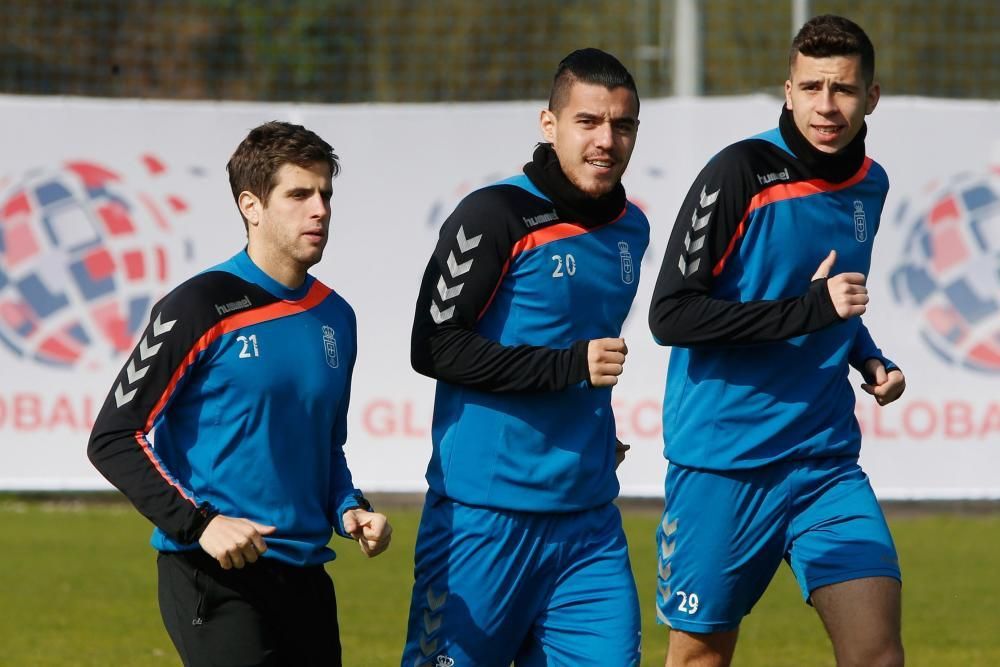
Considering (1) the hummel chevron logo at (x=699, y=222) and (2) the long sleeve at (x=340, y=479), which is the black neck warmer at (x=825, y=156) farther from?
(2) the long sleeve at (x=340, y=479)

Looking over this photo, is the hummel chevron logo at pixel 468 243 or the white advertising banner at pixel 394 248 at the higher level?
the hummel chevron logo at pixel 468 243

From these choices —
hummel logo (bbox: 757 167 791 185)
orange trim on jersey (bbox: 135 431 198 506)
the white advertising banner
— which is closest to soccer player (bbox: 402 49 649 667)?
hummel logo (bbox: 757 167 791 185)

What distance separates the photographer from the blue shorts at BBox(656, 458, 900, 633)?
492 cm

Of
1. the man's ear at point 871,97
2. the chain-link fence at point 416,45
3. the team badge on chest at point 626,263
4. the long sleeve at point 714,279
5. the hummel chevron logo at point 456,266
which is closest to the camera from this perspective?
the hummel chevron logo at point 456,266

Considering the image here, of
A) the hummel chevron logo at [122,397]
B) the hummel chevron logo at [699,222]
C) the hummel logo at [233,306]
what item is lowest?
the hummel chevron logo at [122,397]

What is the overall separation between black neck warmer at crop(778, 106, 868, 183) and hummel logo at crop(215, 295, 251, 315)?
1870mm

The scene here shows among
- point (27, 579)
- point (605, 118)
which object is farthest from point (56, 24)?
point (605, 118)

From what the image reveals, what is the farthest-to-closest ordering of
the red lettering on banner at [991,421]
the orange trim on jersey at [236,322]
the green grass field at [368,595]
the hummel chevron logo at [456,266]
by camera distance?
the red lettering on banner at [991,421] → the green grass field at [368,595] → the hummel chevron logo at [456,266] → the orange trim on jersey at [236,322]

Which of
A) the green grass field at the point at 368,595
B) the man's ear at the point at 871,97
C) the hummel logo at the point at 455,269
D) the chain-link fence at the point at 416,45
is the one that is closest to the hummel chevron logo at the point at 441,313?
the hummel logo at the point at 455,269

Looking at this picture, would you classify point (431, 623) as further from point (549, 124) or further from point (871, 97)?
point (871, 97)

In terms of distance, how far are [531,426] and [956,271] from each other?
6864mm

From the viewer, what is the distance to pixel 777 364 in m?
5.04

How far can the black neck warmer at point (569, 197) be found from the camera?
4594 mm

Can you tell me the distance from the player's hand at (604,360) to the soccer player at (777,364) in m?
0.64
